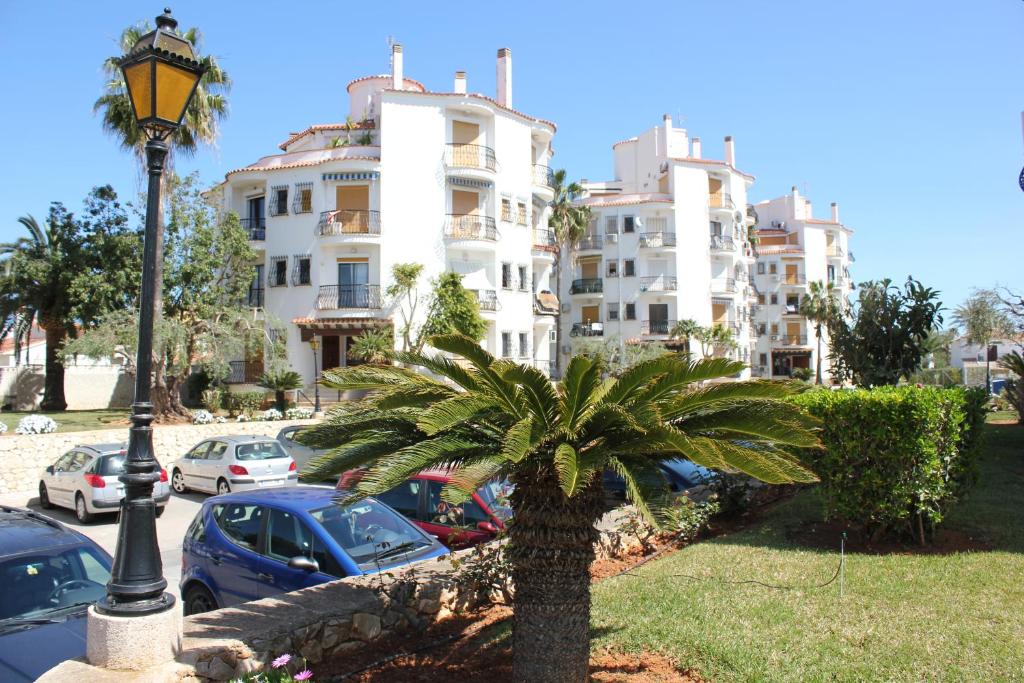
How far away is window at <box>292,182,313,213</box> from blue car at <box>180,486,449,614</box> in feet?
101

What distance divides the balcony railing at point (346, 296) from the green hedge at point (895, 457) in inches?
1145

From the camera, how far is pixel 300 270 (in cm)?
3706

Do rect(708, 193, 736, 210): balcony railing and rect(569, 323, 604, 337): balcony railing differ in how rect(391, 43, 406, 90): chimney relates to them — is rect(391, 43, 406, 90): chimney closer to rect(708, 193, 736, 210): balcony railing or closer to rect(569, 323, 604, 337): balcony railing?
rect(569, 323, 604, 337): balcony railing

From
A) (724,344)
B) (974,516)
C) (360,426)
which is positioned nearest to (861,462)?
(974,516)

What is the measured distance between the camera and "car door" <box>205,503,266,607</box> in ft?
24.3

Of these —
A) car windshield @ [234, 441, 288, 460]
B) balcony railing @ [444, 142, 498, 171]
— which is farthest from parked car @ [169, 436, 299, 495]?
balcony railing @ [444, 142, 498, 171]

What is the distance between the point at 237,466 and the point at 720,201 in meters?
43.8

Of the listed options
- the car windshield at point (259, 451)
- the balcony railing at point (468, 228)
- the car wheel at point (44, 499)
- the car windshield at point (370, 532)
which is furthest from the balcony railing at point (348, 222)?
the car windshield at point (370, 532)

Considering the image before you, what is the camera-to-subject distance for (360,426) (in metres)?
5.84

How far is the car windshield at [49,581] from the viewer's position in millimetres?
6047

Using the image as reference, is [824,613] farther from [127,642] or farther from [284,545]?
[127,642]

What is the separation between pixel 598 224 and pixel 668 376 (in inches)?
1909

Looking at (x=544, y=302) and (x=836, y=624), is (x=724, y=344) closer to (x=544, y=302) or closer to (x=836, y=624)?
(x=544, y=302)

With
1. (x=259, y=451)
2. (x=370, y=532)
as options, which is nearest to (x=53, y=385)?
(x=259, y=451)
